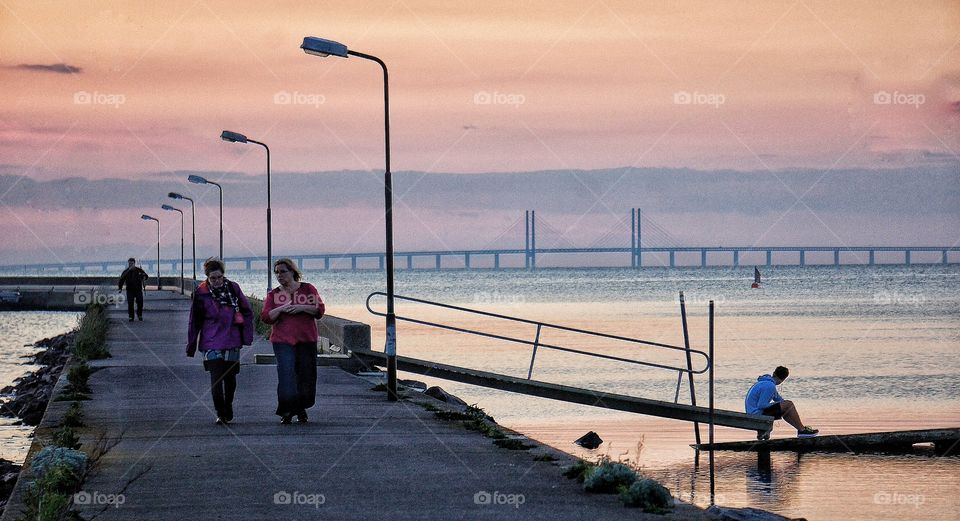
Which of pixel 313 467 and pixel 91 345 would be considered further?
pixel 91 345

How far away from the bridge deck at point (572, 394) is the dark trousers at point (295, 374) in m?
5.27

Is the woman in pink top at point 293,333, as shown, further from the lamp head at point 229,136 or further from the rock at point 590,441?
the lamp head at point 229,136

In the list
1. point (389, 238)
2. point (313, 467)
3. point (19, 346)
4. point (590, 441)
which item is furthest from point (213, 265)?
point (19, 346)

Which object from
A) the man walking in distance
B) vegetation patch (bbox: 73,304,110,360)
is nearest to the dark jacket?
the man walking in distance

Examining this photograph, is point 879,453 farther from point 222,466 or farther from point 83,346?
point 83,346

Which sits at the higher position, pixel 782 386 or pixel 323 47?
pixel 323 47

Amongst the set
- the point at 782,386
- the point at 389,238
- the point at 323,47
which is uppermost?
the point at 323,47

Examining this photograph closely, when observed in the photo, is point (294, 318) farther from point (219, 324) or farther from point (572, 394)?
point (572, 394)

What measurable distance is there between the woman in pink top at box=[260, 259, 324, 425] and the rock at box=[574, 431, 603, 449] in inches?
310

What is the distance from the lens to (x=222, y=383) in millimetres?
15086

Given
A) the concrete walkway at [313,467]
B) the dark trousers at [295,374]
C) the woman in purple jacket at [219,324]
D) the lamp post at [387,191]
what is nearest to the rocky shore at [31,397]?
the concrete walkway at [313,467]

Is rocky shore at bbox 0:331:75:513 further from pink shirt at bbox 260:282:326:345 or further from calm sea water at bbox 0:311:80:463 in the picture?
pink shirt at bbox 260:282:326:345

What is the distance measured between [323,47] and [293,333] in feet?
17.8

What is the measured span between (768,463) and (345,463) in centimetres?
984
